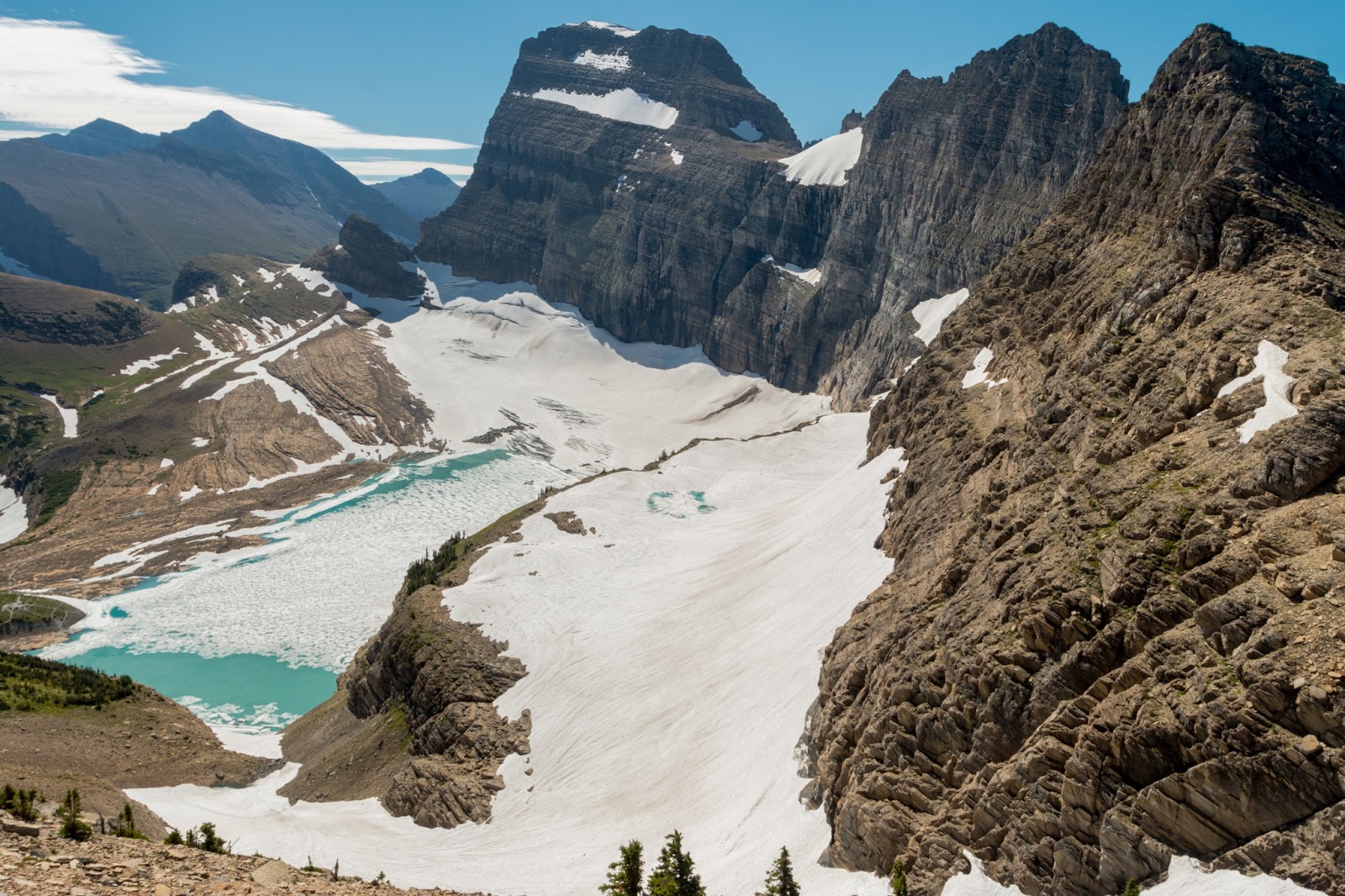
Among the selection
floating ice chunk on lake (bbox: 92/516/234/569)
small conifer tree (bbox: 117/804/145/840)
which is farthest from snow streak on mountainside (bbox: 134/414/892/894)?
floating ice chunk on lake (bbox: 92/516/234/569)

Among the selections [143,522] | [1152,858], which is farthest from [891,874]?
[143,522]

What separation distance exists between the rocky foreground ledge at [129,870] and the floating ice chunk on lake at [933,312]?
11679 cm

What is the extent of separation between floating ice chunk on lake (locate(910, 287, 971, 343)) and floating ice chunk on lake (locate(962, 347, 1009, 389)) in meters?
64.5

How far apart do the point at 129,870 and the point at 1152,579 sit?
1018 inches

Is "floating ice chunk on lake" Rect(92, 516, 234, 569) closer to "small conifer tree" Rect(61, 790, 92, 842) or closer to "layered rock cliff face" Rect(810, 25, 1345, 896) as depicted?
"small conifer tree" Rect(61, 790, 92, 842)

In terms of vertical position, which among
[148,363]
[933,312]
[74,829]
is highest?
[933,312]

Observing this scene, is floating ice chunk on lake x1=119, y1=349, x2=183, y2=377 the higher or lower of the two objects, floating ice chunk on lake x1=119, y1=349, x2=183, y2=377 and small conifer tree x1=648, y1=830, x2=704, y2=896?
the higher

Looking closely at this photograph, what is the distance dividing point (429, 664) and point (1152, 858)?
44.7 m

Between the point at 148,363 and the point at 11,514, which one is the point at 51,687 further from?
the point at 148,363

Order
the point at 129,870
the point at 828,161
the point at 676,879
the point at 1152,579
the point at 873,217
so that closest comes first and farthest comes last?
the point at 129,870, the point at 1152,579, the point at 676,879, the point at 873,217, the point at 828,161

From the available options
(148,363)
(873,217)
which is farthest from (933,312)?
(148,363)

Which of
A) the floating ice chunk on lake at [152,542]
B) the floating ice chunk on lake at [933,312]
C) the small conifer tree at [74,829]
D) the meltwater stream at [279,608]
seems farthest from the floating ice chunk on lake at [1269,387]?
the floating ice chunk on lake at [152,542]

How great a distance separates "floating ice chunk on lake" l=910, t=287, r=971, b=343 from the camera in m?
130

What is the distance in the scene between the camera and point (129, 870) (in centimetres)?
1922
